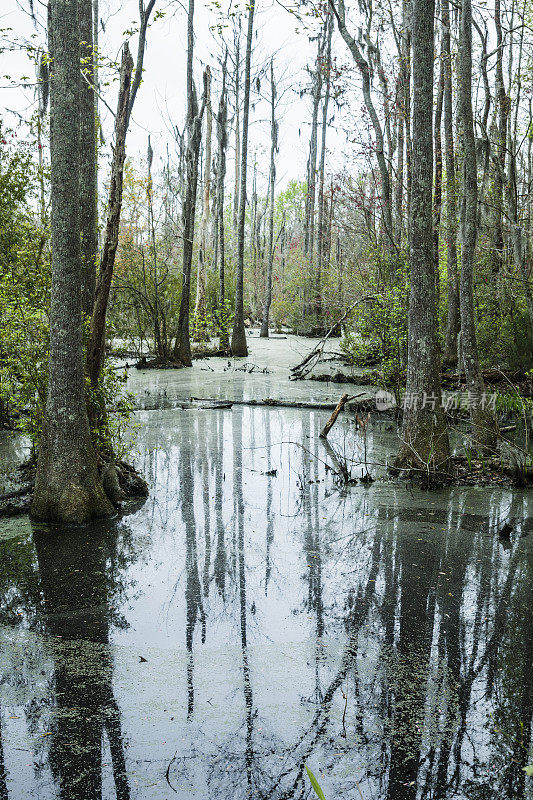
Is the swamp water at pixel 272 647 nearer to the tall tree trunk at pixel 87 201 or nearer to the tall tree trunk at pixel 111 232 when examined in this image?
the tall tree trunk at pixel 111 232

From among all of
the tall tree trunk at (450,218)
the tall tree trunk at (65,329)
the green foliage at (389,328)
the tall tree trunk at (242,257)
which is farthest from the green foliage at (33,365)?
the tall tree trunk at (242,257)

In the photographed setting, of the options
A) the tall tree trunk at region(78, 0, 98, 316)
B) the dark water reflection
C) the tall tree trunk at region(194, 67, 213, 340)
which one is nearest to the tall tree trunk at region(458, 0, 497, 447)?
the dark water reflection

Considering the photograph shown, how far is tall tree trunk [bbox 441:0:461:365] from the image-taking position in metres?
12.6

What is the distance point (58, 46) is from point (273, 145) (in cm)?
2499

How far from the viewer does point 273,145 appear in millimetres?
28922

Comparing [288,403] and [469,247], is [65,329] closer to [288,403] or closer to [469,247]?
[469,247]

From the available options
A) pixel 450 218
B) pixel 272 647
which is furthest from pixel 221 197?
pixel 272 647

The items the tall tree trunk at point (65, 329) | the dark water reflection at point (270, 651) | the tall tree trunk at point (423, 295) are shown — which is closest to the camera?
the dark water reflection at point (270, 651)

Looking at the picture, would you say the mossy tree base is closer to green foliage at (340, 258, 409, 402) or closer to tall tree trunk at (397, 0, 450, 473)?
tall tree trunk at (397, 0, 450, 473)

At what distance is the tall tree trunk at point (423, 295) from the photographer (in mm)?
6875

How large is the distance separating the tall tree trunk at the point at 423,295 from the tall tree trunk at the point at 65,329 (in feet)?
10.9

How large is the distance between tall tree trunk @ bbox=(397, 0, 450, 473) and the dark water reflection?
85cm

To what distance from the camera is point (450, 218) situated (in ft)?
42.0

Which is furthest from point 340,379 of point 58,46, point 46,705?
point 46,705
